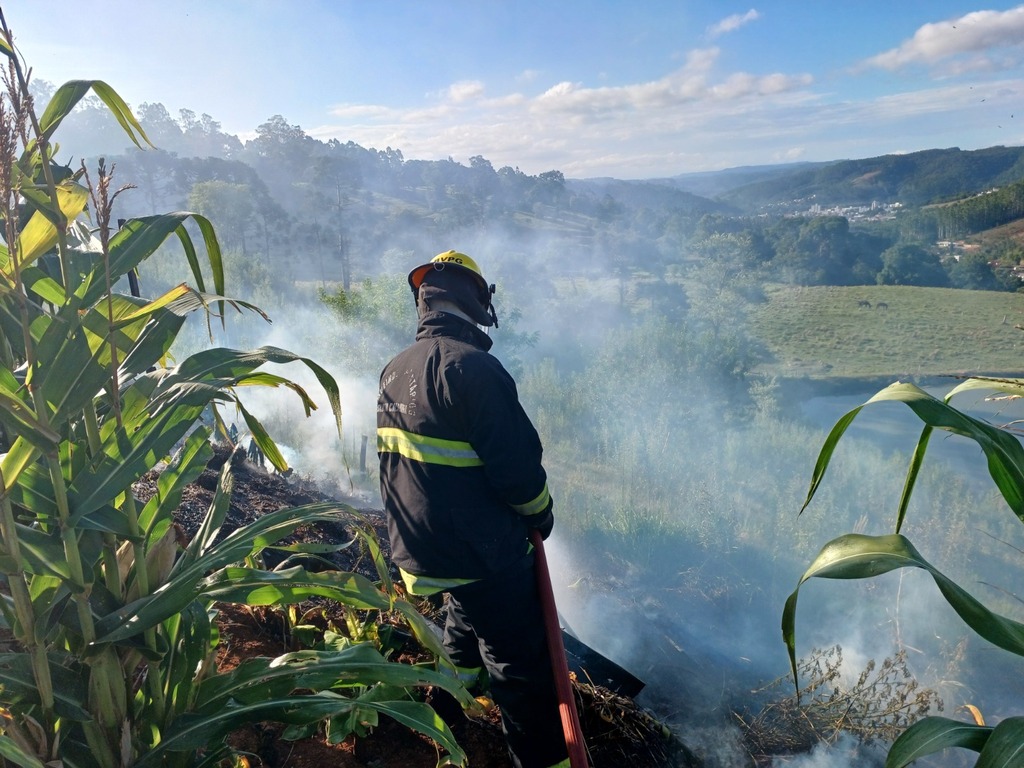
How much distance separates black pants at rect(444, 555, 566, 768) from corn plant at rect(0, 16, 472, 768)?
0.72m

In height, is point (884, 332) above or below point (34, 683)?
below

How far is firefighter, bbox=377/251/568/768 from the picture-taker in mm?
2238

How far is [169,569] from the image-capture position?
1536 millimetres

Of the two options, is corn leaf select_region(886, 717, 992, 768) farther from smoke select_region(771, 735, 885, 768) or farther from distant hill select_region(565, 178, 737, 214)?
distant hill select_region(565, 178, 737, 214)

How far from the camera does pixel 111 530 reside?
125 centimetres

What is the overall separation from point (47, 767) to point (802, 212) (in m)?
27.7

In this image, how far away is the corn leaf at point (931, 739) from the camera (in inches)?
47.5

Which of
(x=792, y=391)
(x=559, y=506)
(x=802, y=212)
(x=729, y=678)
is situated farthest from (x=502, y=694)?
(x=802, y=212)

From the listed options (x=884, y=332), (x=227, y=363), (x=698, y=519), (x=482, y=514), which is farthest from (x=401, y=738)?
(x=884, y=332)

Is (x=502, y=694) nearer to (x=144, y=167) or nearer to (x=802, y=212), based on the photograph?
(x=802, y=212)

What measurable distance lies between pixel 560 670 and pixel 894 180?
2423 cm

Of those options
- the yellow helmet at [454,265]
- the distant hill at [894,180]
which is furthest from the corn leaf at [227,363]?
the distant hill at [894,180]

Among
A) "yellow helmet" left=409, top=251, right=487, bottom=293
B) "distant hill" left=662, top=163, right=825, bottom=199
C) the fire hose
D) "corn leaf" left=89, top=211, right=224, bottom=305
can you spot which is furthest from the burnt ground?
"distant hill" left=662, top=163, right=825, bottom=199

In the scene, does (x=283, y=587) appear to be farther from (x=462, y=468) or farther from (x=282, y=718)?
(x=462, y=468)
